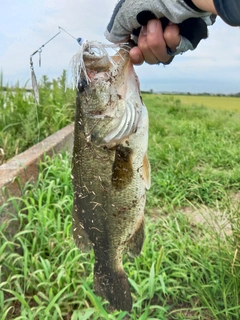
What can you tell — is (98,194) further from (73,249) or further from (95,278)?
(73,249)

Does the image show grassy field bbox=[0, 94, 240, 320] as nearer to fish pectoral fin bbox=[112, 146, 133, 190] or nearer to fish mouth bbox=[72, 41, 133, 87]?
fish pectoral fin bbox=[112, 146, 133, 190]

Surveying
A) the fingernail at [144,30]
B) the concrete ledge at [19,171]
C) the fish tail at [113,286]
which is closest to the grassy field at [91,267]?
the concrete ledge at [19,171]

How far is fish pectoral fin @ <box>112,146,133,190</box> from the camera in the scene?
1726 millimetres

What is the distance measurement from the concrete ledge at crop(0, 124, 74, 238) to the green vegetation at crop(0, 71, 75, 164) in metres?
0.17

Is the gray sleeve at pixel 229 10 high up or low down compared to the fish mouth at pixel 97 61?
up

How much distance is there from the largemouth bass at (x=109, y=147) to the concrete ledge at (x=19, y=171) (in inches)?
46.0

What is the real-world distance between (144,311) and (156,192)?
191 cm

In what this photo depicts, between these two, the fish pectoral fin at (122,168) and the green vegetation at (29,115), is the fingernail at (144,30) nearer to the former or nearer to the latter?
the fish pectoral fin at (122,168)


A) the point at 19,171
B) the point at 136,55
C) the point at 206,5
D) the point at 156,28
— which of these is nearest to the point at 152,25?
the point at 156,28

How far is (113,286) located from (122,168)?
1.89 ft

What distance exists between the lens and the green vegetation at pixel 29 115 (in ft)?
13.6

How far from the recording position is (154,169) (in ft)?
16.6

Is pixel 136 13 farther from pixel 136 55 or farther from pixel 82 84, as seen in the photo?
pixel 82 84

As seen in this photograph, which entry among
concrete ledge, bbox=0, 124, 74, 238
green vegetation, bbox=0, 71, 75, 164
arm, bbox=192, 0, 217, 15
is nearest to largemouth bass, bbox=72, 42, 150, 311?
arm, bbox=192, 0, 217, 15
